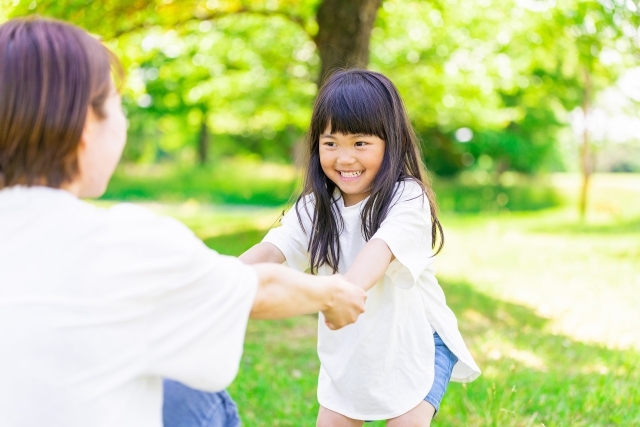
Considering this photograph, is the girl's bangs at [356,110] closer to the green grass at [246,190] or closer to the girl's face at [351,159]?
the girl's face at [351,159]

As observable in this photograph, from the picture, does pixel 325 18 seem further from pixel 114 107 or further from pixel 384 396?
pixel 114 107

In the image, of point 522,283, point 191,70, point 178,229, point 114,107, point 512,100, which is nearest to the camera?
point 178,229

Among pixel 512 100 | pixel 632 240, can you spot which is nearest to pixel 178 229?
pixel 632 240

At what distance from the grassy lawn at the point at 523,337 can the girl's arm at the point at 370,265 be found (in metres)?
1.49

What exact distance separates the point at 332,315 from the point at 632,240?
Result: 1118cm

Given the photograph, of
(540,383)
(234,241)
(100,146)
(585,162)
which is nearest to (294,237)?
(100,146)

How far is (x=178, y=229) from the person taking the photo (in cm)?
137

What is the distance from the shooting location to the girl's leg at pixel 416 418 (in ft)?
7.75

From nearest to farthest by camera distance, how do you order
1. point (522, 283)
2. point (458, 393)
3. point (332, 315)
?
Result: point (332, 315)
point (458, 393)
point (522, 283)

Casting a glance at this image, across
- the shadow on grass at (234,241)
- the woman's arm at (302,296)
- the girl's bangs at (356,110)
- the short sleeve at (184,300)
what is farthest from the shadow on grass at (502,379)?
the shadow on grass at (234,241)

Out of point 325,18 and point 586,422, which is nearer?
point 586,422

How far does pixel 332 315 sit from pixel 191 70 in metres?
9.99

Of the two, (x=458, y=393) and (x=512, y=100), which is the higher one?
(x=458, y=393)

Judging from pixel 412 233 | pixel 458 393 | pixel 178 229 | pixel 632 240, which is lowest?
pixel 632 240
